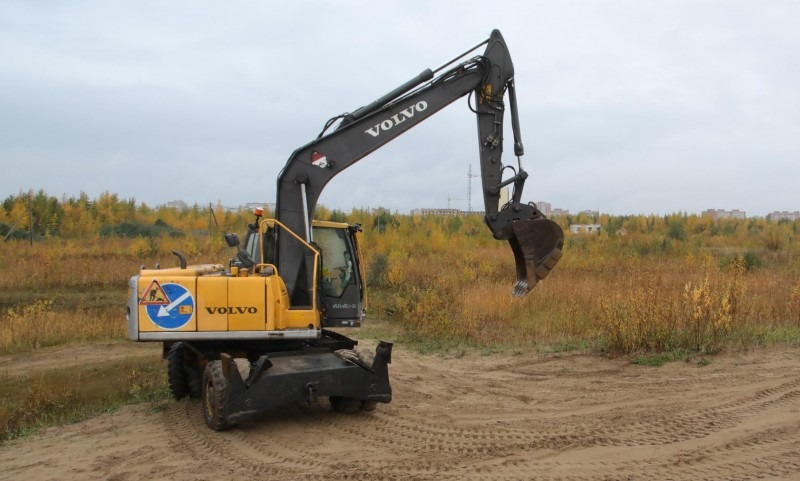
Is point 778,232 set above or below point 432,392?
above

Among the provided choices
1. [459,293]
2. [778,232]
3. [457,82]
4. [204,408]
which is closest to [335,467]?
[204,408]

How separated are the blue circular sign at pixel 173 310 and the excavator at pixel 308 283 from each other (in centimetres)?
1

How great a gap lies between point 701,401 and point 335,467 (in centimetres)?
426

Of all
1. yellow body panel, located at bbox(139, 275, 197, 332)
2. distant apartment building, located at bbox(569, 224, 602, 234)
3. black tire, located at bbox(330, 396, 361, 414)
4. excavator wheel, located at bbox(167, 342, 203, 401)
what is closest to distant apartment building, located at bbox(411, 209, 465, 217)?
distant apartment building, located at bbox(569, 224, 602, 234)

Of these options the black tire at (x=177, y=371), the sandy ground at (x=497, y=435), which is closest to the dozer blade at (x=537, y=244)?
the sandy ground at (x=497, y=435)

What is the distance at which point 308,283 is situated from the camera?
8305 millimetres

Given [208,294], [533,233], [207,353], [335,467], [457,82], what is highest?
[457,82]

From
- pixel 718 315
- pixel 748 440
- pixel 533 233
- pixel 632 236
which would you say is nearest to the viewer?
pixel 748 440

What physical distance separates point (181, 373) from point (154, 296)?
1842mm

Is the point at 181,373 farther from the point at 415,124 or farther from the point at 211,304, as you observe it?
the point at 415,124

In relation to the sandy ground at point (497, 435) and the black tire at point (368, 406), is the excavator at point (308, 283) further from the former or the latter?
the sandy ground at point (497, 435)

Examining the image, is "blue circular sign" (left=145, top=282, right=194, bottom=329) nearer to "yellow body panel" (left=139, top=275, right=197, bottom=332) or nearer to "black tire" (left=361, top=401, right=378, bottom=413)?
"yellow body panel" (left=139, top=275, right=197, bottom=332)

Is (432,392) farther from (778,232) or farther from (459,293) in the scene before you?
(778,232)

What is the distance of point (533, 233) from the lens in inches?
350
